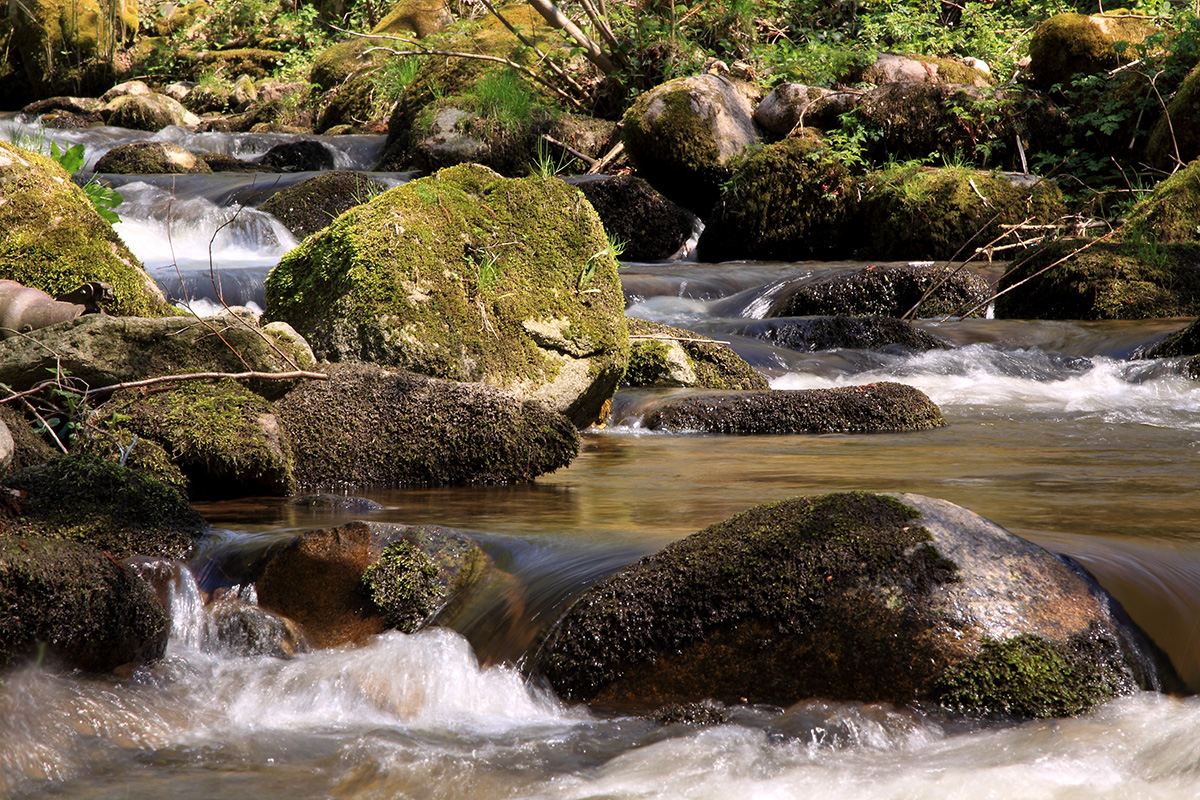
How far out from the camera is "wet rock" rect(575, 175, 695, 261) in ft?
45.6

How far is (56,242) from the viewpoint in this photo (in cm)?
523

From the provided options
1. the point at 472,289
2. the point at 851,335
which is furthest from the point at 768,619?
the point at 851,335

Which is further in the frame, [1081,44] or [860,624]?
[1081,44]

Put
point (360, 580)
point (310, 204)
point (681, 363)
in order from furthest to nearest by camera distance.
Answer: point (310, 204)
point (681, 363)
point (360, 580)

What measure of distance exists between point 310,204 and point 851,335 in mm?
6819

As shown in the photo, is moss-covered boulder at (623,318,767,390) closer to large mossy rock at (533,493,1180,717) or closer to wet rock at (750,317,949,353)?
wet rock at (750,317,949,353)

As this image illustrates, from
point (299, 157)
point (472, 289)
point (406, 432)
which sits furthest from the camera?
point (299, 157)

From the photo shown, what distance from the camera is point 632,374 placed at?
25.6 ft

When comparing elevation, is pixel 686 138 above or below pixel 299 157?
below

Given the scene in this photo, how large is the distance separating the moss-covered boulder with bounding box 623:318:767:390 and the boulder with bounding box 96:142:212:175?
1042cm

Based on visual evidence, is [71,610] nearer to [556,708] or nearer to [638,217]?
[556,708]

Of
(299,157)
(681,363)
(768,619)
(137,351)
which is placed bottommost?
(768,619)

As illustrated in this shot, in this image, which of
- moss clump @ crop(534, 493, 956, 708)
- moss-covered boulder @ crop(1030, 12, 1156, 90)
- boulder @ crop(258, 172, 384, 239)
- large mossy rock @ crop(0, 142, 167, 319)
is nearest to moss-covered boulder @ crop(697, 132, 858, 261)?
moss-covered boulder @ crop(1030, 12, 1156, 90)

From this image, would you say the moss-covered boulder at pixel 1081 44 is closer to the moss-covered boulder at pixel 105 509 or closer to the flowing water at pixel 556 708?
the flowing water at pixel 556 708
